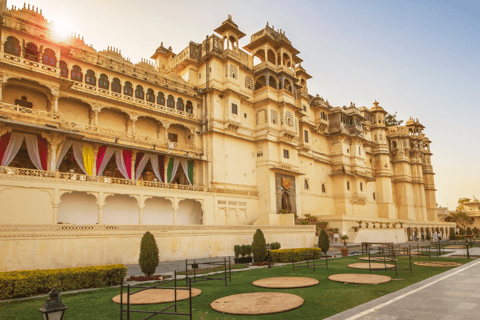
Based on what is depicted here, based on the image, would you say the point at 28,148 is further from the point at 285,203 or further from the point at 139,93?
the point at 285,203

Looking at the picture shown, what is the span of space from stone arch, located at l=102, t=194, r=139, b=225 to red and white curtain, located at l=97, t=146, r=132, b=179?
196 cm

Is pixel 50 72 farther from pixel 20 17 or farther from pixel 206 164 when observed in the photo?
pixel 206 164

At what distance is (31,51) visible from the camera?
83.3ft

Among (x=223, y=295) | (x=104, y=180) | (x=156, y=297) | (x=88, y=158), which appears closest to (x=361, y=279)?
(x=223, y=295)

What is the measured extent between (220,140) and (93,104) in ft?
42.9

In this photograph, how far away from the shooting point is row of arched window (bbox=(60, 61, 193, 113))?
2795cm

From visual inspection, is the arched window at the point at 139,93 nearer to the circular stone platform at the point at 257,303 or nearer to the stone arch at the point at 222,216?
the stone arch at the point at 222,216

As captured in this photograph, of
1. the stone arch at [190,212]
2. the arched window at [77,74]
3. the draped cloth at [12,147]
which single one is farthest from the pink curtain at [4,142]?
the stone arch at [190,212]

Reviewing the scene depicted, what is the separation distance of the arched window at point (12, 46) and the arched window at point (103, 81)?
635 centimetres

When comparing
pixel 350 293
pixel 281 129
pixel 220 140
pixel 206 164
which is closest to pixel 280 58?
pixel 281 129

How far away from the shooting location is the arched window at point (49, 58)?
25531 millimetres

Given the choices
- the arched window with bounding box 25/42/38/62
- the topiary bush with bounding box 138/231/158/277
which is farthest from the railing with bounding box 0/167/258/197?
the topiary bush with bounding box 138/231/158/277

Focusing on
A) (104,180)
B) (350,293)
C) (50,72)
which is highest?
(50,72)

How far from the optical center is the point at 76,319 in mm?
9055
